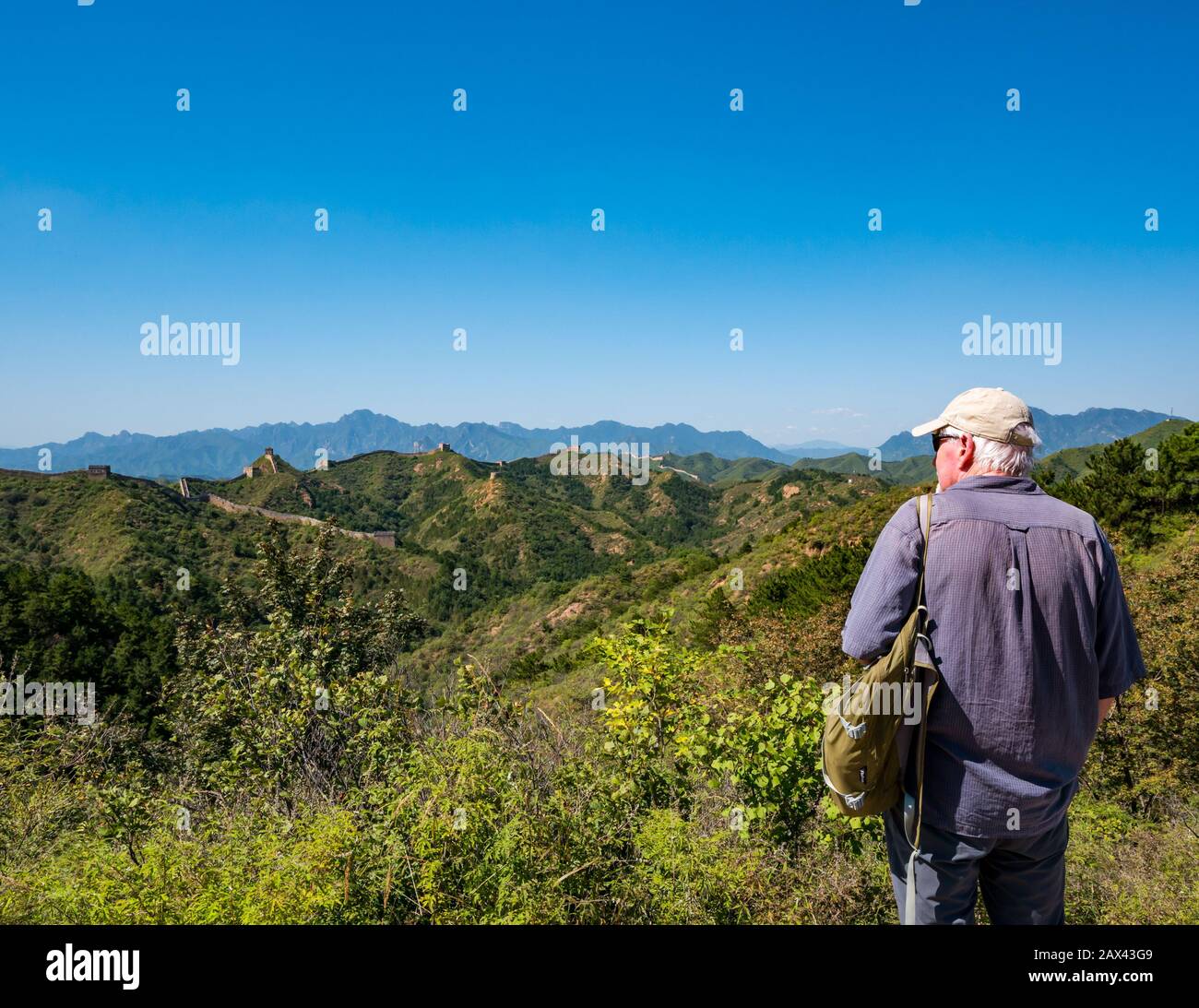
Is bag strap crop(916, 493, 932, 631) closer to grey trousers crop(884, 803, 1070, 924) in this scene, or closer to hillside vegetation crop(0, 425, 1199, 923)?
grey trousers crop(884, 803, 1070, 924)

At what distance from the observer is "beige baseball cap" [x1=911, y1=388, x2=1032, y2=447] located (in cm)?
225

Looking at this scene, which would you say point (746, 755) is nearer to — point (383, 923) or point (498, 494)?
point (383, 923)

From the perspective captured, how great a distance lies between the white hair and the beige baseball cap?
0.01 meters

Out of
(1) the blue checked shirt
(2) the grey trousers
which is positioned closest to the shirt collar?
(1) the blue checked shirt

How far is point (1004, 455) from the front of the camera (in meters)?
2.26

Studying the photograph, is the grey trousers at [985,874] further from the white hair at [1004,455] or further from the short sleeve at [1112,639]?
the white hair at [1004,455]

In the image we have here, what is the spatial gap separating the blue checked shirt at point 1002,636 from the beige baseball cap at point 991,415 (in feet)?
0.63

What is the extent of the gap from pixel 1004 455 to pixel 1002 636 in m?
0.64

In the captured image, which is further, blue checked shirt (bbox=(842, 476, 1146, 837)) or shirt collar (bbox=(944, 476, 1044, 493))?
shirt collar (bbox=(944, 476, 1044, 493))

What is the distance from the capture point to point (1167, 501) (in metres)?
24.3

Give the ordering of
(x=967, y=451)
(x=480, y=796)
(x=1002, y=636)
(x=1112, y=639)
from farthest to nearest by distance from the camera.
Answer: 1. (x=480, y=796)
2. (x=967, y=451)
3. (x=1112, y=639)
4. (x=1002, y=636)

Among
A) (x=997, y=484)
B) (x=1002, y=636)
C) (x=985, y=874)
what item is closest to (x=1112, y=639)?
(x=1002, y=636)

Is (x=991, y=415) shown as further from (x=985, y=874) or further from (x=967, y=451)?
(x=985, y=874)
